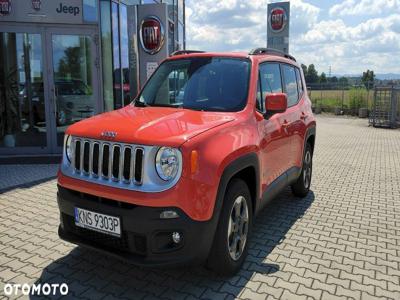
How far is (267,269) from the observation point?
3.92 m

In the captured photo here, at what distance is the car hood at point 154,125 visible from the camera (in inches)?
126

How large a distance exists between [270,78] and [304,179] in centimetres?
209

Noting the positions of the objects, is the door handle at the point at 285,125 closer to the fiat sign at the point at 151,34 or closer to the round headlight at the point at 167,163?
the round headlight at the point at 167,163

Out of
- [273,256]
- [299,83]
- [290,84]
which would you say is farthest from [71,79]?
[273,256]

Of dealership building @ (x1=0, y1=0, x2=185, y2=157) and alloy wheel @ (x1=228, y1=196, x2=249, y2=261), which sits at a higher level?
dealership building @ (x1=0, y1=0, x2=185, y2=157)

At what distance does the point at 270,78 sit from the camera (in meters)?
4.84

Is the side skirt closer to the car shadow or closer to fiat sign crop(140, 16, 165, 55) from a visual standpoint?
the car shadow

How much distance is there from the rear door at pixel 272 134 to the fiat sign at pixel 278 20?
17070 mm

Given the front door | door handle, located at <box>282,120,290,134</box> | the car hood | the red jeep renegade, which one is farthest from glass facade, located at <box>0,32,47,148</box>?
door handle, located at <box>282,120,290,134</box>

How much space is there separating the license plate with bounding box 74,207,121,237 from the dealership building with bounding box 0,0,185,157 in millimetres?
6432

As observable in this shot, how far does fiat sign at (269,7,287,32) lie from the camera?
21172 millimetres

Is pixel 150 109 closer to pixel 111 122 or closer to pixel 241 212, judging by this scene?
pixel 111 122

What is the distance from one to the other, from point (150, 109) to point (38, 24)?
5980 mm

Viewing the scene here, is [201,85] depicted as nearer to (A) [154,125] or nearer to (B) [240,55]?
(B) [240,55]
